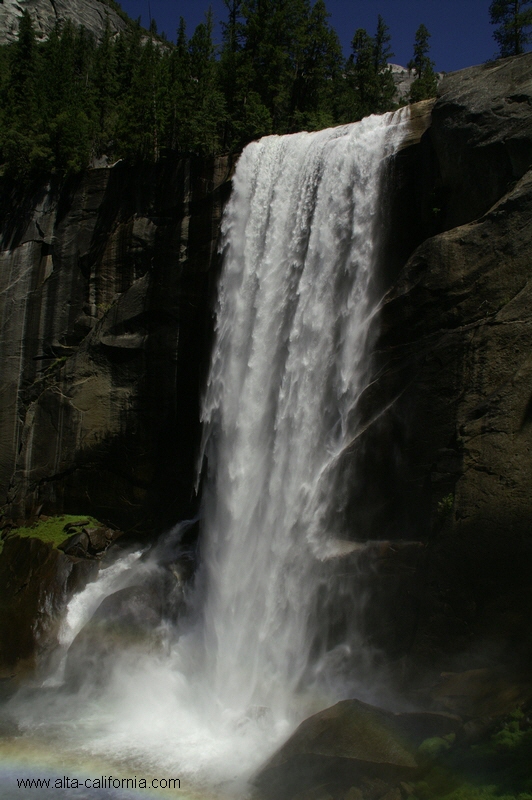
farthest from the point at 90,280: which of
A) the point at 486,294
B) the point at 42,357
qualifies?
the point at 486,294

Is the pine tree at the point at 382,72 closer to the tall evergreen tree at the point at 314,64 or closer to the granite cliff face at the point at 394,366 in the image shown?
the tall evergreen tree at the point at 314,64

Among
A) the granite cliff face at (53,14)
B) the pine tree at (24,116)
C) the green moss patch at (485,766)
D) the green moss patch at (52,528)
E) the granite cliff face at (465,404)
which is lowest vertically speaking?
the green moss patch at (485,766)

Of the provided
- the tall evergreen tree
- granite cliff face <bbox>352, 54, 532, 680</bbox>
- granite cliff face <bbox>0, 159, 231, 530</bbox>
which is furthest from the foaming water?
the tall evergreen tree

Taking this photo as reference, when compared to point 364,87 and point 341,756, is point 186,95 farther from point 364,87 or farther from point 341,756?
Answer: point 341,756

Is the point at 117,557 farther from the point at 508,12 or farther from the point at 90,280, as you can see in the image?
the point at 508,12

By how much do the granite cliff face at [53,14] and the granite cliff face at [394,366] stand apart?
2145 inches

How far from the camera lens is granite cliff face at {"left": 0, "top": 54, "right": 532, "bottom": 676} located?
35.2 feet

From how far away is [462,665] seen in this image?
10289mm

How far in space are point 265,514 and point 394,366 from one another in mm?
4758

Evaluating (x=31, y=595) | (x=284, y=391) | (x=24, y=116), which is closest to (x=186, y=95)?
(x=24, y=116)

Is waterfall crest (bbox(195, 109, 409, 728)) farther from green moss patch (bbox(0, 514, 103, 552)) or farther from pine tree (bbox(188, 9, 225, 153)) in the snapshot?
pine tree (bbox(188, 9, 225, 153))

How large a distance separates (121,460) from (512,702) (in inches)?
545

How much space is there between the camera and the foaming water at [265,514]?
12.0 metres

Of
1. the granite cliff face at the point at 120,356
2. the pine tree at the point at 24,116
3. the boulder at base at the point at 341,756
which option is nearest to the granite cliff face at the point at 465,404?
the boulder at base at the point at 341,756
